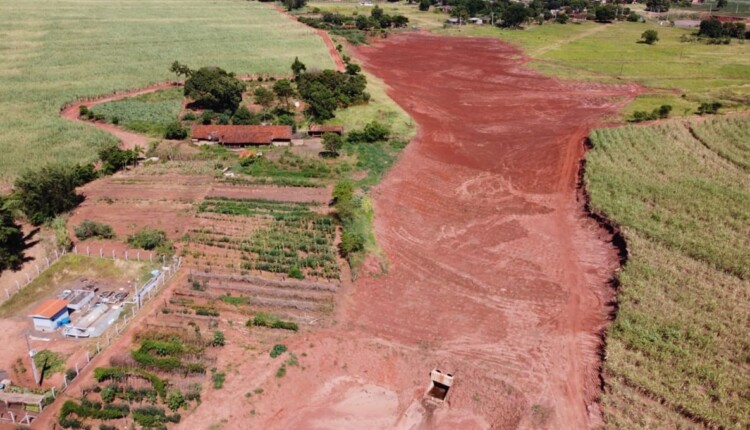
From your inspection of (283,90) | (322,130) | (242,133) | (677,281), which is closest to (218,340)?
(677,281)

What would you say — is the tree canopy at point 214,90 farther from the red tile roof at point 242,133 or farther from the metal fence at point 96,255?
the metal fence at point 96,255

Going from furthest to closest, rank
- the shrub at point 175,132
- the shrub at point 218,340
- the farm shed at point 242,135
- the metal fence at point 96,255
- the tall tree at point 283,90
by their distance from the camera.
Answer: the tall tree at point 283,90, the shrub at point 175,132, the farm shed at point 242,135, the metal fence at point 96,255, the shrub at point 218,340

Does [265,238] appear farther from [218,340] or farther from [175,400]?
[175,400]

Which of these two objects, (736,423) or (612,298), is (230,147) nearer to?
(612,298)

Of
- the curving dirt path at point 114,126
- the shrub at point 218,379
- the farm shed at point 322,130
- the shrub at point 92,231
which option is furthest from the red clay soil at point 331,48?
the shrub at point 218,379

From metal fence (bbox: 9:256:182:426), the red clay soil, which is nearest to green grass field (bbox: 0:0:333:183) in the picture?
the red clay soil

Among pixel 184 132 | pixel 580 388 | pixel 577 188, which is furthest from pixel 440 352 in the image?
pixel 184 132
